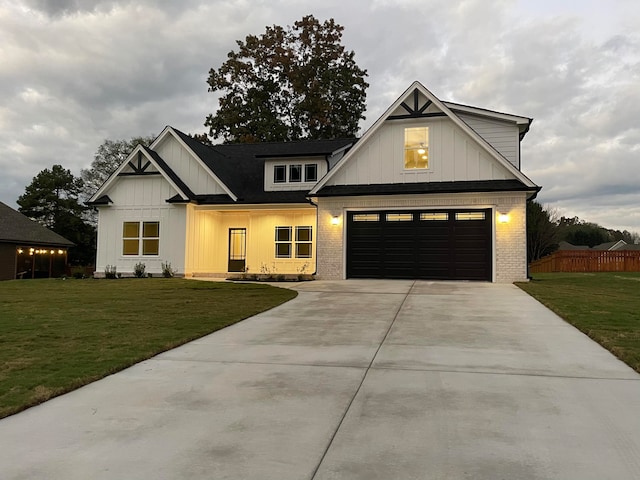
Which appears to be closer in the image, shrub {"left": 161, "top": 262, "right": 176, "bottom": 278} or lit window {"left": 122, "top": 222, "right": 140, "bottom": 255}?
shrub {"left": 161, "top": 262, "right": 176, "bottom": 278}

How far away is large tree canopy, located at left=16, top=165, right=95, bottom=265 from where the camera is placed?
3916cm

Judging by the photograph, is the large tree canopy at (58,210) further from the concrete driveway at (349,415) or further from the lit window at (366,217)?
the concrete driveway at (349,415)

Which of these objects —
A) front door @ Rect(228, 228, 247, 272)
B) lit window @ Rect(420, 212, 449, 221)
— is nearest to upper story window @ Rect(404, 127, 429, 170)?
lit window @ Rect(420, 212, 449, 221)

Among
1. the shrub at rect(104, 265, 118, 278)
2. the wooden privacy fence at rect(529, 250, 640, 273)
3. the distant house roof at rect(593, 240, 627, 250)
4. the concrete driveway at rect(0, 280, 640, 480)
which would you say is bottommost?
the concrete driveway at rect(0, 280, 640, 480)

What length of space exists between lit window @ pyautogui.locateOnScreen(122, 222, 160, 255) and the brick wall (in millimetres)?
6970

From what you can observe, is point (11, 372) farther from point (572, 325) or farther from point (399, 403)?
point (572, 325)

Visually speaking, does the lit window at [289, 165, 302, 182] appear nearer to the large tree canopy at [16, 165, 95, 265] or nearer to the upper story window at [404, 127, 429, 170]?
the upper story window at [404, 127, 429, 170]

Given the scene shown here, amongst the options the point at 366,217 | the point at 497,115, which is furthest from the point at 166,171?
the point at 497,115

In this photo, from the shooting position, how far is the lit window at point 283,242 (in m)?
19.7

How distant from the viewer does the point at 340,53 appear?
35.9 meters

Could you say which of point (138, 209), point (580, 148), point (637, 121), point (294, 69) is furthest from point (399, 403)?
point (294, 69)

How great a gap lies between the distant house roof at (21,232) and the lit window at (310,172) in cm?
1837

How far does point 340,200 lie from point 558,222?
34859mm

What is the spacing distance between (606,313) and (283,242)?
13.1m
